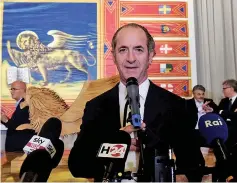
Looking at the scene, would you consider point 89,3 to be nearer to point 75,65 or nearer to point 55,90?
point 75,65

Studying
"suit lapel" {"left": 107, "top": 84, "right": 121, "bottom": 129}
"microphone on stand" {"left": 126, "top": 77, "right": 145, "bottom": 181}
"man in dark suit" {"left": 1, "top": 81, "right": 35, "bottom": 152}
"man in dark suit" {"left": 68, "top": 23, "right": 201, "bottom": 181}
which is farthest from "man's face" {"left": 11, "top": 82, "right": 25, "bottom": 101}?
"microphone on stand" {"left": 126, "top": 77, "right": 145, "bottom": 181}

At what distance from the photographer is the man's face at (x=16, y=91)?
16.8ft

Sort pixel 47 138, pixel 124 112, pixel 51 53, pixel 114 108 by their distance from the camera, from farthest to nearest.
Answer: pixel 51 53 → pixel 114 108 → pixel 124 112 → pixel 47 138

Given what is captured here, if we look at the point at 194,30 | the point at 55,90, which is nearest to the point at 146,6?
the point at 194,30

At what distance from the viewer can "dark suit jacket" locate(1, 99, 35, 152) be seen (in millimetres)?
4926

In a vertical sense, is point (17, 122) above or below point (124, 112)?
below

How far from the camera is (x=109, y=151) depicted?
49.2 inches

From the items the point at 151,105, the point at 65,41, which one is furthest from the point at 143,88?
the point at 65,41

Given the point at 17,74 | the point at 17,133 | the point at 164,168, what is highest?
the point at 17,74

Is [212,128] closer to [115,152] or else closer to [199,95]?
[115,152]

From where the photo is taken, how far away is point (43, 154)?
48.0 inches

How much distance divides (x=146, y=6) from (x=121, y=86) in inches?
138

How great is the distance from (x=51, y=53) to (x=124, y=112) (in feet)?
11.6

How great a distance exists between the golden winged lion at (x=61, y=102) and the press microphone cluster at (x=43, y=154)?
326cm
